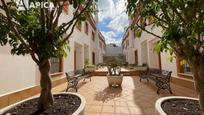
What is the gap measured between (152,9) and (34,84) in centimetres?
480

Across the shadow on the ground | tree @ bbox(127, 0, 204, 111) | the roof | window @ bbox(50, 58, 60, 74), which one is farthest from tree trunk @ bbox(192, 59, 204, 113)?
the roof

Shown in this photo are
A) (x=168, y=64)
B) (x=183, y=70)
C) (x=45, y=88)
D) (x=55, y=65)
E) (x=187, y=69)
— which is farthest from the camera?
(x=168, y=64)

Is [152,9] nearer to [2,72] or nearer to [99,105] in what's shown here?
[99,105]

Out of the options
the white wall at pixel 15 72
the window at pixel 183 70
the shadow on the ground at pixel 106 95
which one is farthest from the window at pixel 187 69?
the white wall at pixel 15 72

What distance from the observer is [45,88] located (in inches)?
105

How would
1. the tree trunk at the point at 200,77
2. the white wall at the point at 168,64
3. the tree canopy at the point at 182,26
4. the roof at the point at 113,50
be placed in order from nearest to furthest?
1. the tree canopy at the point at 182,26
2. the tree trunk at the point at 200,77
3. the white wall at the point at 168,64
4. the roof at the point at 113,50

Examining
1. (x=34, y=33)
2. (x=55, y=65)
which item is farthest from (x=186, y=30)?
(x=55, y=65)

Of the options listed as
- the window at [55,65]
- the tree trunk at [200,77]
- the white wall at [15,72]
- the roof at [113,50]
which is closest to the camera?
the tree trunk at [200,77]

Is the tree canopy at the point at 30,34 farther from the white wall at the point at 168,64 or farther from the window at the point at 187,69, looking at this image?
the white wall at the point at 168,64

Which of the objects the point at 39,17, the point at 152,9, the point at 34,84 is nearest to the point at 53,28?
the point at 39,17

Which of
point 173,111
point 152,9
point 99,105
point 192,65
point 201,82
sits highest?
point 152,9

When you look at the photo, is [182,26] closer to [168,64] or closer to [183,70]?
[183,70]

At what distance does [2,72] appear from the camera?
392 centimetres

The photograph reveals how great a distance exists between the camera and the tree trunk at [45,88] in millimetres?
2607
